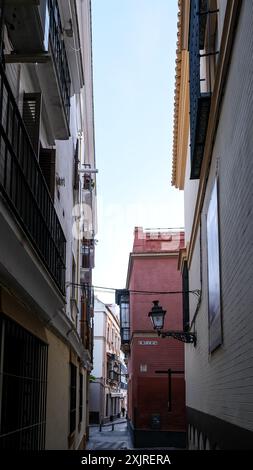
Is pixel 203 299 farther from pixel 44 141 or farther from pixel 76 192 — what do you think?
pixel 76 192

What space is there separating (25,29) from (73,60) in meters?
7.11

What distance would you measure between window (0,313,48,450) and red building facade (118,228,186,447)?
16766 millimetres

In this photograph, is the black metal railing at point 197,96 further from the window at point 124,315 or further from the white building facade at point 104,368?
the white building facade at point 104,368

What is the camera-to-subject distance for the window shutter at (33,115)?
7191mm

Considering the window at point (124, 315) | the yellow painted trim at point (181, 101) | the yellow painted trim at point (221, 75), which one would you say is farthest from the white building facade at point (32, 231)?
the window at point (124, 315)

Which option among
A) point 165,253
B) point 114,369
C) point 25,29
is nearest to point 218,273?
point 25,29

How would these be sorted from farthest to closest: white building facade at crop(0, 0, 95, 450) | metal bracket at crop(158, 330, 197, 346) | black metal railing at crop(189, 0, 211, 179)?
metal bracket at crop(158, 330, 197, 346) < black metal railing at crop(189, 0, 211, 179) < white building facade at crop(0, 0, 95, 450)

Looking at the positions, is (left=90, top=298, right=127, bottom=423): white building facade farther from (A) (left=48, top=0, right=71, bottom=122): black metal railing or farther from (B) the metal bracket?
(A) (left=48, top=0, right=71, bottom=122): black metal railing

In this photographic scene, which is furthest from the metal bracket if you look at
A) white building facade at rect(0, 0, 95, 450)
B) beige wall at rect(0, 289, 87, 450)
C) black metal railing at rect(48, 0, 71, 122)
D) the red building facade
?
the red building facade

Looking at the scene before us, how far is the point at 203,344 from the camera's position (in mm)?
11312

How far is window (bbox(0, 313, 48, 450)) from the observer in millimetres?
5840

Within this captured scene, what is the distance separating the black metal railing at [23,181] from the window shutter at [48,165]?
604mm

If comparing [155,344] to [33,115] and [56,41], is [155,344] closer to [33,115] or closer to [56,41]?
[56,41]
